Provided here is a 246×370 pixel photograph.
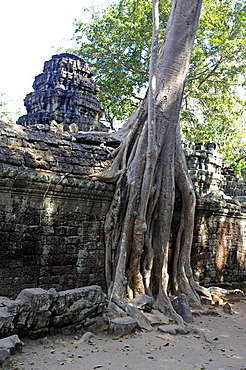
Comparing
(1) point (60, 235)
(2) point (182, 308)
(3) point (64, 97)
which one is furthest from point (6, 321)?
(3) point (64, 97)

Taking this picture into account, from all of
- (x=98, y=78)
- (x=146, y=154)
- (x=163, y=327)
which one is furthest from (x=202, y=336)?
(x=98, y=78)

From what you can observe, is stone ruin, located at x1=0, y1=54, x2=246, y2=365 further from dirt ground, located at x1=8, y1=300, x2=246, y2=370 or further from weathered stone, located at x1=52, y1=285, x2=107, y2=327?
dirt ground, located at x1=8, y1=300, x2=246, y2=370

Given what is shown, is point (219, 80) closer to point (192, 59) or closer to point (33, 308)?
point (192, 59)

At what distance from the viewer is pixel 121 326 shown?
4180mm

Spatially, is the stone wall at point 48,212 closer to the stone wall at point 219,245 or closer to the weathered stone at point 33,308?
the weathered stone at point 33,308

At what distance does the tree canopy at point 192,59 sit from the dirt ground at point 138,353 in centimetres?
978

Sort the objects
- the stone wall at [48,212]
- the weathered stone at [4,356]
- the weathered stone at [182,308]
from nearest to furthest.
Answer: the weathered stone at [4,356] → the stone wall at [48,212] → the weathered stone at [182,308]

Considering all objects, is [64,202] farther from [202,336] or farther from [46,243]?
[202,336]

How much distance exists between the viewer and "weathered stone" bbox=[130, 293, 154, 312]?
16.2 feet

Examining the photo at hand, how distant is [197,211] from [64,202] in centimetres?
271

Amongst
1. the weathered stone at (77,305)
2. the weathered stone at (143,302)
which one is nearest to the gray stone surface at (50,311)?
the weathered stone at (77,305)

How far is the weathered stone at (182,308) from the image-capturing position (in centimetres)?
525

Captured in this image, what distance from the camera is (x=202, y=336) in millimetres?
4609

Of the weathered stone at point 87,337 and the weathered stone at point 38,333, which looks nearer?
the weathered stone at point 38,333
